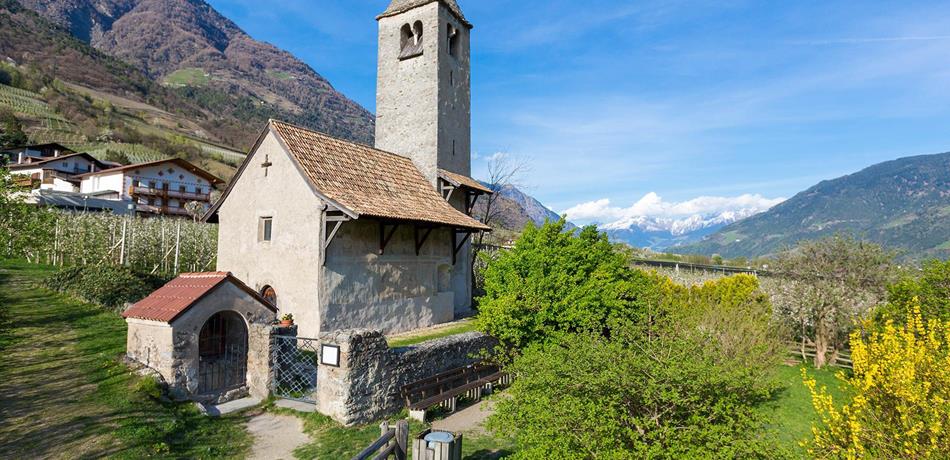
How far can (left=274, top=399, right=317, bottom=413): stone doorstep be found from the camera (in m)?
10.6

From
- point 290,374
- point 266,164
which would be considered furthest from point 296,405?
point 266,164

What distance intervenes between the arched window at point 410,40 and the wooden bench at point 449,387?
15571 mm

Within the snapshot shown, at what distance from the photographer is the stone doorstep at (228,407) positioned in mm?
10000

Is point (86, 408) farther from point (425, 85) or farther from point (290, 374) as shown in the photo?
point (425, 85)

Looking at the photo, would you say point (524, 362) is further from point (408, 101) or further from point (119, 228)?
point (119, 228)

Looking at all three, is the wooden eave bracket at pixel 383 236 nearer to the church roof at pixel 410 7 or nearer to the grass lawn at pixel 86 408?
the grass lawn at pixel 86 408

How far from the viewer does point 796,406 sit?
14.2m

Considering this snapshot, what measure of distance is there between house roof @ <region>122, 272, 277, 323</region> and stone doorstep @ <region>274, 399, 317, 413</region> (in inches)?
98.9

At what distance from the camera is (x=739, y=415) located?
20.2 ft

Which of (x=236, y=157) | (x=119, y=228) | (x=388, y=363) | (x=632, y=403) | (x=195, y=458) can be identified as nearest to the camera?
(x=632, y=403)

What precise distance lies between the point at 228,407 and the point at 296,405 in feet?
4.55

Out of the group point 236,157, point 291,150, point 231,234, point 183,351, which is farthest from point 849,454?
point 236,157

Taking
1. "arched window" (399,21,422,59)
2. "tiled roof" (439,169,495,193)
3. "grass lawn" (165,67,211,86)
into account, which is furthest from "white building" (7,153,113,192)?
"grass lawn" (165,67,211,86)

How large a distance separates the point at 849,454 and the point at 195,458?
30.5 ft
